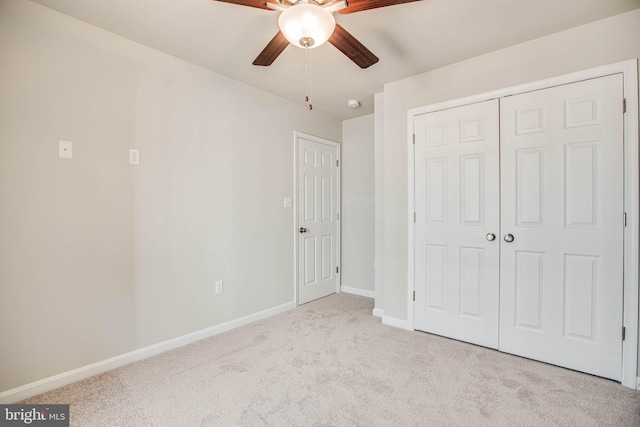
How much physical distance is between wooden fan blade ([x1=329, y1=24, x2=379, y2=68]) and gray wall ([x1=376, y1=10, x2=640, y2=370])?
1138 millimetres

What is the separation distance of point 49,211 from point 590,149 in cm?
368

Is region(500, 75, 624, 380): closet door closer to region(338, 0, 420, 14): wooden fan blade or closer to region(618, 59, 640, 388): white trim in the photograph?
region(618, 59, 640, 388): white trim

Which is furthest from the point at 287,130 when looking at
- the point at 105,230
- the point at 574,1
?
the point at 574,1

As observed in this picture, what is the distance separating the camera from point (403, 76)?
2904 millimetres

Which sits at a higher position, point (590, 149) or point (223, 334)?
point (590, 149)

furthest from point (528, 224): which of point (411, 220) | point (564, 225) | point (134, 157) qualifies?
point (134, 157)

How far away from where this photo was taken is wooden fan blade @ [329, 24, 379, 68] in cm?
164

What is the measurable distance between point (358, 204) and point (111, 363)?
314 centimetres

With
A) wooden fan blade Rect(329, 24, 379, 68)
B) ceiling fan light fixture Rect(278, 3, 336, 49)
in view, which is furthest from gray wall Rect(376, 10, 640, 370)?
ceiling fan light fixture Rect(278, 3, 336, 49)

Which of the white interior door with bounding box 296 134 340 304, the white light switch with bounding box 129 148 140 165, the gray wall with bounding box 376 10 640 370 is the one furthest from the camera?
the white interior door with bounding box 296 134 340 304

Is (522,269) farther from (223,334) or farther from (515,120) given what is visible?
(223,334)

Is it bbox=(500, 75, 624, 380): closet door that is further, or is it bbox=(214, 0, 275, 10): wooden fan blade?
bbox=(500, 75, 624, 380): closet door

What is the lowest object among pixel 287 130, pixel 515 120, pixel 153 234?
pixel 153 234

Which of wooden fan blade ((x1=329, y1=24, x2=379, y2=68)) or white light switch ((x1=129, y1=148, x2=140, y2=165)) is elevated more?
wooden fan blade ((x1=329, y1=24, x2=379, y2=68))
